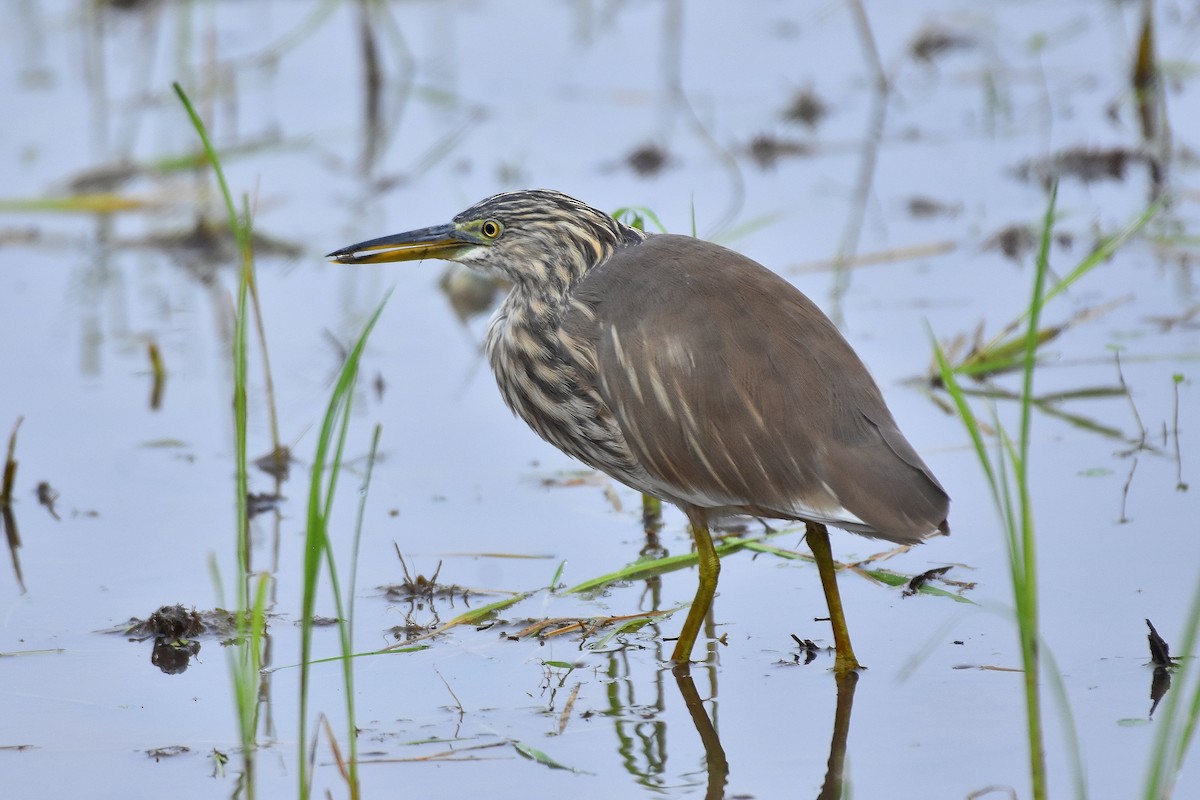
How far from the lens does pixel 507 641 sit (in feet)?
15.3

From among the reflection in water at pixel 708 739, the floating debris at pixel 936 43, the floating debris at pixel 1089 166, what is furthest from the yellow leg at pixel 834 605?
the floating debris at pixel 936 43

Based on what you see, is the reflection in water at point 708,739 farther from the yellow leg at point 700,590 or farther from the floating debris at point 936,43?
the floating debris at point 936,43

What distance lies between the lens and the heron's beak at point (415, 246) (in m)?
5.21

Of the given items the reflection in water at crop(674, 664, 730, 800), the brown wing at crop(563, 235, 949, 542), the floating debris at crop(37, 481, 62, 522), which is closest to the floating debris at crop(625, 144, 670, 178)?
the floating debris at crop(37, 481, 62, 522)

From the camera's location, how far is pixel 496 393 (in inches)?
269

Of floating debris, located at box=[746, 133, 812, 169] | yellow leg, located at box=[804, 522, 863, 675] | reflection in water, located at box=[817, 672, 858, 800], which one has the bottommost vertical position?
reflection in water, located at box=[817, 672, 858, 800]

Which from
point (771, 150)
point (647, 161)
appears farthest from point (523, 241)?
point (771, 150)

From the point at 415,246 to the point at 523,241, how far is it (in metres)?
0.39

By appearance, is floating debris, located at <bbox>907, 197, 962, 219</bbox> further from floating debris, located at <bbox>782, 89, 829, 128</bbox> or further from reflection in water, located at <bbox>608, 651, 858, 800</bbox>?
reflection in water, located at <bbox>608, 651, 858, 800</bbox>

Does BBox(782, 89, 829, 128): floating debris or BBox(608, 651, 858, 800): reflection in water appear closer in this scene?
BBox(608, 651, 858, 800): reflection in water

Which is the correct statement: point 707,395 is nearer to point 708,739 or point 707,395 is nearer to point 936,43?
point 708,739

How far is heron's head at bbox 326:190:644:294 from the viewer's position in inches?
196

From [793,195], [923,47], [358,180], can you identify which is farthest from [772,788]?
[923,47]

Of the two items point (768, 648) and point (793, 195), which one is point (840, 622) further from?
point (793, 195)
